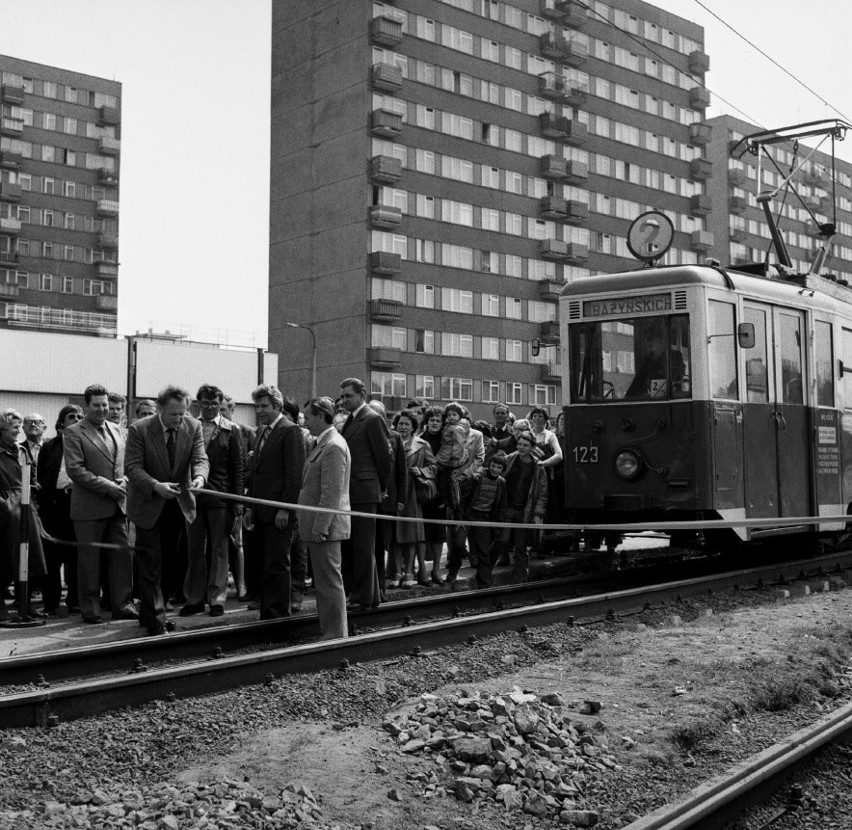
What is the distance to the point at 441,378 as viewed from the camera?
213 ft

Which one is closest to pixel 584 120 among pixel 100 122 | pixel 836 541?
pixel 100 122

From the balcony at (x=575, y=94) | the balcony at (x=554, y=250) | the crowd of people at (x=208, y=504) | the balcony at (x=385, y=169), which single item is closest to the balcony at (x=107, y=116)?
the balcony at (x=385, y=169)

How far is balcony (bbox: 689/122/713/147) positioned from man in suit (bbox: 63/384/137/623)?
77.7 metres

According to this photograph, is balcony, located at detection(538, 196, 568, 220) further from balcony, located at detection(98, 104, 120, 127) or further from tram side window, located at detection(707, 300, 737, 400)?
tram side window, located at detection(707, 300, 737, 400)

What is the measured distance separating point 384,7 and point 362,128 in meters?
6.66

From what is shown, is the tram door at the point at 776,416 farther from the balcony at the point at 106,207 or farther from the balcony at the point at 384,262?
the balcony at the point at 106,207

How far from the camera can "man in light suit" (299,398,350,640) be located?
9.45 m

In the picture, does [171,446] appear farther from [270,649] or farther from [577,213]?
[577,213]

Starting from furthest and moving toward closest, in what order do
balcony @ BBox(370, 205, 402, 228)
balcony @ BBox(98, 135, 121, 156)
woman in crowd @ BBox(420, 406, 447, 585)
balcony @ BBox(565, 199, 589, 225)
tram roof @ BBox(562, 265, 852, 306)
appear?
balcony @ BBox(98, 135, 121, 156)
balcony @ BBox(565, 199, 589, 225)
balcony @ BBox(370, 205, 402, 228)
woman in crowd @ BBox(420, 406, 447, 585)
tram roof @ BBox(562, 265, 852, 306)

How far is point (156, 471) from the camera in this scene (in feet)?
32.6

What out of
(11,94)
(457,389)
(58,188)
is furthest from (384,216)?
(11,94)

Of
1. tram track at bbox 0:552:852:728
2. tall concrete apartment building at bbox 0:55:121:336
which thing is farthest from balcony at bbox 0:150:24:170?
tram track at bbox 0:552:852:728

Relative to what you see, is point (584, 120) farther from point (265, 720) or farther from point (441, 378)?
point (265, 720)

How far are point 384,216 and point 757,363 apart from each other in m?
50.6
